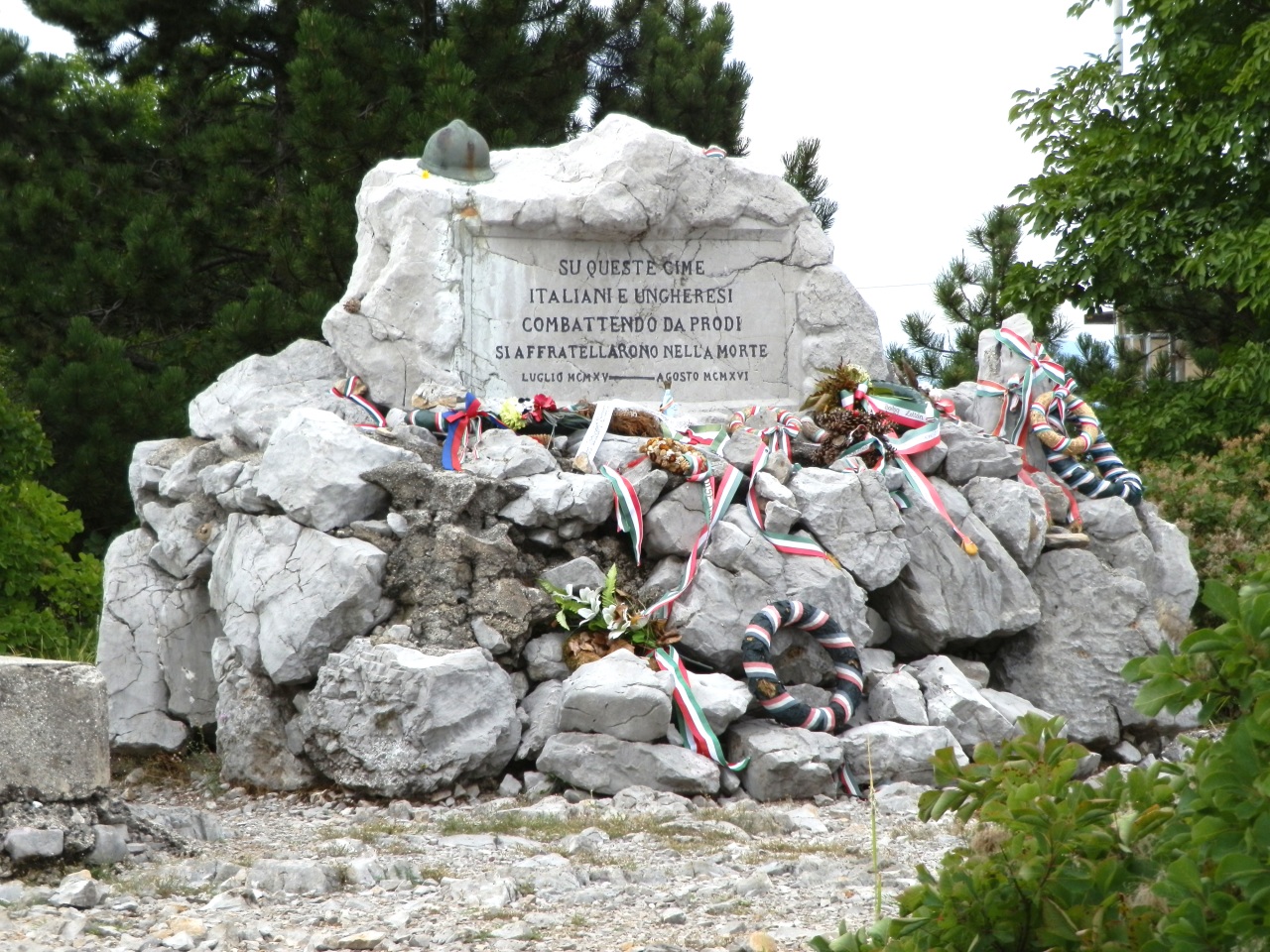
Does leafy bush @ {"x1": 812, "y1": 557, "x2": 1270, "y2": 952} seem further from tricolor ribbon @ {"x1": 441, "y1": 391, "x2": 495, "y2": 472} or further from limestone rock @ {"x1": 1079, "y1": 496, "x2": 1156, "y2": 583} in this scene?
limestone rock @ {"x1": 1079, "y1": 496, "x2": 1156, "y2": 583}

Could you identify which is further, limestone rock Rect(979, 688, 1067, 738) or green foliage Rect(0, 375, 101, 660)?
green foliage Rect(0, 375, 101, 660)

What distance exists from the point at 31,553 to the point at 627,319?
4842mm

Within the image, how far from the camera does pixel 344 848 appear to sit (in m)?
4.99

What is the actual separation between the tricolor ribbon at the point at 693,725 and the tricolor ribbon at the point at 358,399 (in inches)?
89.2

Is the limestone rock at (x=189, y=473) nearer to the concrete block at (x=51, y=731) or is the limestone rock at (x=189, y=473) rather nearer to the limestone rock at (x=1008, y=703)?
the concrete block at (x=51, y=731)

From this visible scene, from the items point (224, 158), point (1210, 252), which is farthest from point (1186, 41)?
point (224, 158)

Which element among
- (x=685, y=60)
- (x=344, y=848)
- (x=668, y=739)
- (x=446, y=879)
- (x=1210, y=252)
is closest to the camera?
(x=446, y=879)

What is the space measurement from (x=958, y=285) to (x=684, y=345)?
806 centimetres

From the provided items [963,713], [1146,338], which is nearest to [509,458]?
[963,713]

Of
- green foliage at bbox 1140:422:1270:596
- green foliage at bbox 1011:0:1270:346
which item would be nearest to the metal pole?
green foliage at bbox 1011:0:1270:346

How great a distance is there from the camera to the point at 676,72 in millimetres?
13938

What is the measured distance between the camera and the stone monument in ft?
26.4

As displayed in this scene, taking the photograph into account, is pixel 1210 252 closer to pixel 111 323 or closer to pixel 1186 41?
pixel 1186 41

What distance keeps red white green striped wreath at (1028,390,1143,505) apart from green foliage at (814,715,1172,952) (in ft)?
18.7
